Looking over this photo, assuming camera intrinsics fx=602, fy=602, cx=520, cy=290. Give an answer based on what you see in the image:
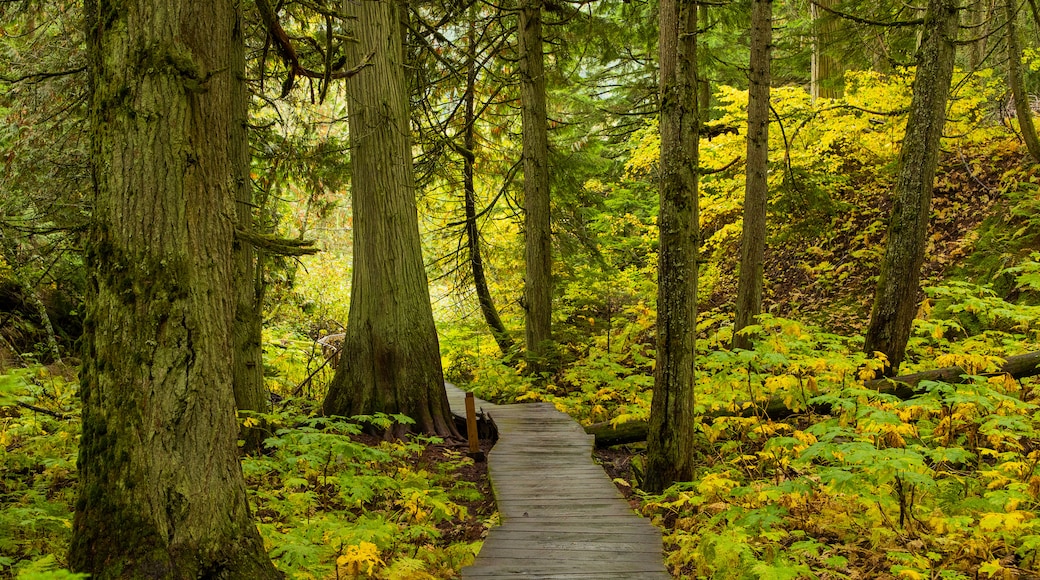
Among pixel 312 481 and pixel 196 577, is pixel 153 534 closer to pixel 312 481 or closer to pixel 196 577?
pixel 196 577

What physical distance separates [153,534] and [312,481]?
10.6 feet

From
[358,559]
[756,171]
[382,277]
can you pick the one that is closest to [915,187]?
[756,171]

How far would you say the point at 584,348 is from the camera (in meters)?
13.3

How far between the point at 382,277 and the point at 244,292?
2.34 m

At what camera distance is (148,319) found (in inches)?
127

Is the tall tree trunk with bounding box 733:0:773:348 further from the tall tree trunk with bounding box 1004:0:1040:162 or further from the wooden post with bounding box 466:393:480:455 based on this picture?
the wooden post with bounding box 466:393:480:455

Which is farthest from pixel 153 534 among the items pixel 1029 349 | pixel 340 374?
pixel 1029 349

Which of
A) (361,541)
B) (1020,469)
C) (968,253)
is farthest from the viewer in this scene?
(968,253)

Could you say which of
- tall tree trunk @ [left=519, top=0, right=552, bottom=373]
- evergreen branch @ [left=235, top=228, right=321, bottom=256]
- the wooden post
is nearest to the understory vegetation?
the wooden post

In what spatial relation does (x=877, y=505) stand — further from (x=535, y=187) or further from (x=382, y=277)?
(x=535, y=187)

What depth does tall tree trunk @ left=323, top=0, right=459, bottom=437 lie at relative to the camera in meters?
8.35

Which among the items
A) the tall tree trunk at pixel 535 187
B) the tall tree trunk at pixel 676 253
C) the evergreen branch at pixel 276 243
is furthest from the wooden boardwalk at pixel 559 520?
the tall tree trunk at pixel 535 187

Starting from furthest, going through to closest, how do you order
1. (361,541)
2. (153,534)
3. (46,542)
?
(361,541) → (46,542) → (153,534)

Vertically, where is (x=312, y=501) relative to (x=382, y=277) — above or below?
below
